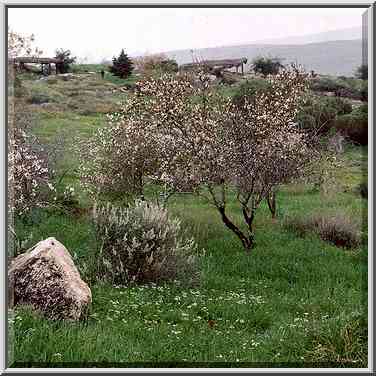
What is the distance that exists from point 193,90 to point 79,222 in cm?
377

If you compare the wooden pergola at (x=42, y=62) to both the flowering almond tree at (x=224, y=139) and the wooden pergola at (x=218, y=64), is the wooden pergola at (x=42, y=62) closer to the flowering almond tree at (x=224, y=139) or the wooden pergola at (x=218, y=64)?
the wooden pergola at (x=218, y=64)

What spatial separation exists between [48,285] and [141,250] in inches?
96.8

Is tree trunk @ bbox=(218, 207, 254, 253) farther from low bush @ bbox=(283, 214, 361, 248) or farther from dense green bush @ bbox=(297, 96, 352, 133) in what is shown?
dense green bush @ bbox=(297, 96, 352, 133)

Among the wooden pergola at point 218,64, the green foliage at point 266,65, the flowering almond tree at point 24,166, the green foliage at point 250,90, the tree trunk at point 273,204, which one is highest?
the green foliage at point 266,65

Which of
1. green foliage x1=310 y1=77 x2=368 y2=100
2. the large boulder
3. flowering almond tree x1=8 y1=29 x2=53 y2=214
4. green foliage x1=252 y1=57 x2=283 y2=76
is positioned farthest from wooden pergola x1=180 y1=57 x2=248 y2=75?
the large boulder

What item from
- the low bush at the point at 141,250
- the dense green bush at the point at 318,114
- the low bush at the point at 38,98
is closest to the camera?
the low bush at the point at 141,250

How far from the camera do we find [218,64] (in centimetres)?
1095

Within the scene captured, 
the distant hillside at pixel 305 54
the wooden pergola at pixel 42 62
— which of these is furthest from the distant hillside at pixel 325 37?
the wooden pergola at pixel 42 62

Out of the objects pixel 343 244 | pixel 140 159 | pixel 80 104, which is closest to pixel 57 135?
pixel 80 104

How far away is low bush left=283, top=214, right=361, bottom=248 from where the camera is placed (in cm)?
1134

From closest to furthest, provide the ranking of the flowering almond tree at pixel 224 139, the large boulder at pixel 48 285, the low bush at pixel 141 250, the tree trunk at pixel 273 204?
the large boulder at pixel 48 285
the low bush at pixel 141 250
the flowering almond tree at pixel 224 139
the tree trunk at pixel 273 204

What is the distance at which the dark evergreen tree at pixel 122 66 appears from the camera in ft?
32.2

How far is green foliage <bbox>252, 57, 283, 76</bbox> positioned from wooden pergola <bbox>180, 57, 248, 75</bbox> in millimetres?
338

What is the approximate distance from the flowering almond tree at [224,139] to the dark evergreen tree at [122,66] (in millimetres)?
1325
